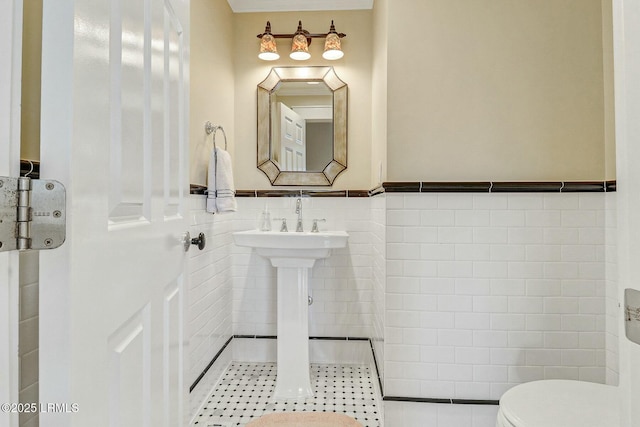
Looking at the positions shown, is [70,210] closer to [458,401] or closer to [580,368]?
[458,401]

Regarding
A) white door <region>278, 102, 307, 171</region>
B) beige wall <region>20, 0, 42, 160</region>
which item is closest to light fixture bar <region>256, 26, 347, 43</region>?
white door <region>278, 102, 307, 171</region>

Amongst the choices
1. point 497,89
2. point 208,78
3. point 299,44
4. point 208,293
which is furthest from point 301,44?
point 208,293

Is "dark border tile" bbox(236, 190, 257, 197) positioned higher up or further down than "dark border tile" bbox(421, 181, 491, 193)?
higher up

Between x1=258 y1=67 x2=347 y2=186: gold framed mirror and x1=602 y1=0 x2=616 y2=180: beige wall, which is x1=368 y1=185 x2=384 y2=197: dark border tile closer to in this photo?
x1=258 y1=67 x2=347 y2=186: gold framed mirror

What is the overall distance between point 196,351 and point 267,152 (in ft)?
4.31

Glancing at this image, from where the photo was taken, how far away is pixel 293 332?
2.07 meters

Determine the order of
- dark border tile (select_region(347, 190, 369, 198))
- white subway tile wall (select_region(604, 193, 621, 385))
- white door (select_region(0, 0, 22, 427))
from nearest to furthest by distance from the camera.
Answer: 1. white door (select_region(0, 0, 22, 427))
2. white subway tile wall (select_region(604, 193, 621, 385))
3. dark border tile (select_region(347, 190, 369, 198))

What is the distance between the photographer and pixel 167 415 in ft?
3.08

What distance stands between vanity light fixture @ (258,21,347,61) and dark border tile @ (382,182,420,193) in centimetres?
118

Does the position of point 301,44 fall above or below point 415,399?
above

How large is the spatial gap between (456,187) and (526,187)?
306mm

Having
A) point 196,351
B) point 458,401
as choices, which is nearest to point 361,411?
point 458,401

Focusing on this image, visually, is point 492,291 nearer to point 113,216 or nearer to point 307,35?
point 113,216

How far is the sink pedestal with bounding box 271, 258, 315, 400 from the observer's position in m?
2.05
